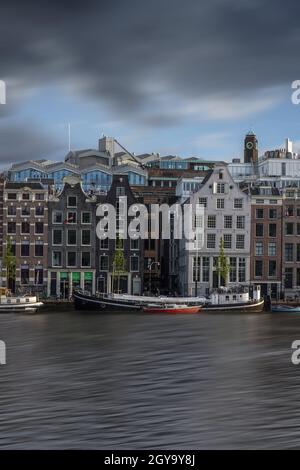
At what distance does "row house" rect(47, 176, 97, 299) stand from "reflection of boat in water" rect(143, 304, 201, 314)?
16.5 meters

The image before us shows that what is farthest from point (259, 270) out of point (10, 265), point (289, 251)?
point (10, 265)

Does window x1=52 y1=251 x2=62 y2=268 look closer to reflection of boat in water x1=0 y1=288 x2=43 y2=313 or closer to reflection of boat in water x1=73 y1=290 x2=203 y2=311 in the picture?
reflection of boat in water x1=73 y1=290 x2=203 y2=311

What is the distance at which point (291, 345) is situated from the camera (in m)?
54.0

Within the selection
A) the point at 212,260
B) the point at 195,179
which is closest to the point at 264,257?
the point at 212,260

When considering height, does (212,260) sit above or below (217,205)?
below

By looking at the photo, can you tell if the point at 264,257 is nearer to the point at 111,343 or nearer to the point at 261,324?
the point at 261,324

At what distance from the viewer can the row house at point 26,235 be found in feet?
355

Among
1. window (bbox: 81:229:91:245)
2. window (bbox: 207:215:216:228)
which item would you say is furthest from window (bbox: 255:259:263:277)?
window (bbox: 81:229:91:245)

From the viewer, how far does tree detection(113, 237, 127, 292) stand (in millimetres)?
106438

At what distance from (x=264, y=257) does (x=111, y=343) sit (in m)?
59.1

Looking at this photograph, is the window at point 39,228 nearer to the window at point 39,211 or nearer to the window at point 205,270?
the window at point 39,211

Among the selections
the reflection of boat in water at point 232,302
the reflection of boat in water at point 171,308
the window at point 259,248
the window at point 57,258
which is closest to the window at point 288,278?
the window at point 259,248

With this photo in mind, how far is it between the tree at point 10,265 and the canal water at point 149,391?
42369 mm

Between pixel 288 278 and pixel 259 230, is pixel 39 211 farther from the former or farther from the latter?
pixel 288 278
